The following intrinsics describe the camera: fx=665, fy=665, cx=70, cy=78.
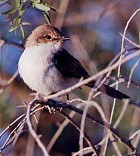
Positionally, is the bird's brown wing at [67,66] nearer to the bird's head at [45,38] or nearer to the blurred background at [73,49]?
the bird's head at [45,38]

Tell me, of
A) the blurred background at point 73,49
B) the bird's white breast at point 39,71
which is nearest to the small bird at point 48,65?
the bird's white breast at point 39,71

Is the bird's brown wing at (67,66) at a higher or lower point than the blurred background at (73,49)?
higher

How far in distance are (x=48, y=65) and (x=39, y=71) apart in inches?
8.5

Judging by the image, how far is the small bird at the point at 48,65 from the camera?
4.79 metres

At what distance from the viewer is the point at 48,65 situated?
4977 mm

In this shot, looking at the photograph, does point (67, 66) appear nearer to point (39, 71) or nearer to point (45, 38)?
point (45, 38)

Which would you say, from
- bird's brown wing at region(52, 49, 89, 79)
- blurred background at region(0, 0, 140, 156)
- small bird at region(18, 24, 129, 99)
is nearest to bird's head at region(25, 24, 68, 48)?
small bird at region(18, 24, 129, 99)

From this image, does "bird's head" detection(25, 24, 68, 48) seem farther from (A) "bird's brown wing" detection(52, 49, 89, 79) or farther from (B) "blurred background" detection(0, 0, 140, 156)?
(B) "blurred background" detection(0, 0, 140, 156)

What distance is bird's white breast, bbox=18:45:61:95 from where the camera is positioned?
4.77 m

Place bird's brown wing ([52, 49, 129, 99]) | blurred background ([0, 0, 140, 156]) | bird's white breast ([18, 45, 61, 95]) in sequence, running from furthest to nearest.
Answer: blurred background ([0, 0, 140, 156]) → bird's brown wing ([52, 49, 129, 99]) → bird's white breast ([18, 45, 61, 95])

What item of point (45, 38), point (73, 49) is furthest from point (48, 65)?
point (73, 49)

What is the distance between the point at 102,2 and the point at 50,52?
8.40 feet

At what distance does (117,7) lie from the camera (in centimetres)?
757

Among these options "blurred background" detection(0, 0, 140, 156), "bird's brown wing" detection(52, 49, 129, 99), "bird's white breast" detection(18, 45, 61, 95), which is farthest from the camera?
"blurred background" detection(0, 0, 140, 156)
